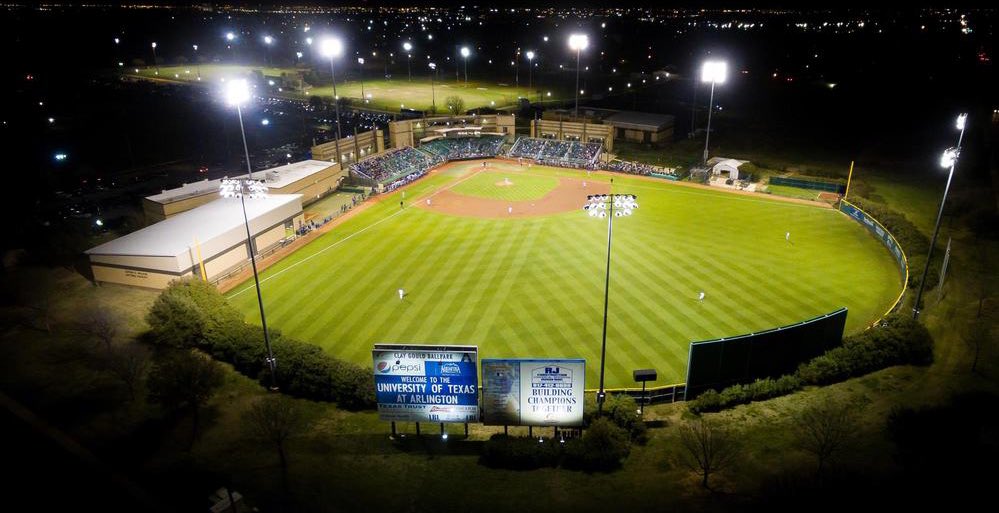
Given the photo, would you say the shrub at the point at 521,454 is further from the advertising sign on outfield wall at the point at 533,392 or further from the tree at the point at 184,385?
the tree at the point at 184,385

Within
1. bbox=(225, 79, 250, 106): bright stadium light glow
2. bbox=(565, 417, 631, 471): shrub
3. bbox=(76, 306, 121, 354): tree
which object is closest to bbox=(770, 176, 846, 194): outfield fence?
bbox=(565, 417, 631, 471): shrub

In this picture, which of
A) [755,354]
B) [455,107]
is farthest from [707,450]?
[455,107]

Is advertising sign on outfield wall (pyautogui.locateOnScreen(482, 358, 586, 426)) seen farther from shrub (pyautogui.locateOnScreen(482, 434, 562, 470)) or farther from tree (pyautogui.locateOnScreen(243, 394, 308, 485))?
tree (pyautogui.locateOnScreen(243, 394, 308, 485))

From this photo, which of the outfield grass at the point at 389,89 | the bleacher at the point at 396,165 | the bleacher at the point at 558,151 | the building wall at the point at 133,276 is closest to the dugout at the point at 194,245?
the building wall at the point at 133,276

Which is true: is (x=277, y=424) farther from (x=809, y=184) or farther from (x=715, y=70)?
(x=715, y=70)

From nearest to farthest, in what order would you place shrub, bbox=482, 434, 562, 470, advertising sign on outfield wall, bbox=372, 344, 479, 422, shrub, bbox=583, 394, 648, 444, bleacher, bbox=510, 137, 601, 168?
shrub, bbox=482, 434, 562, 470 → advertising sign on outfield wall, bbox=372, 344, 479, 422 → shrub, bbox=583, 394, 648, 444 → bleacher, bbox=510, 137, 601, 168

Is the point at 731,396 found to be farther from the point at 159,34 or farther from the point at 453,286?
the point at 159,34
